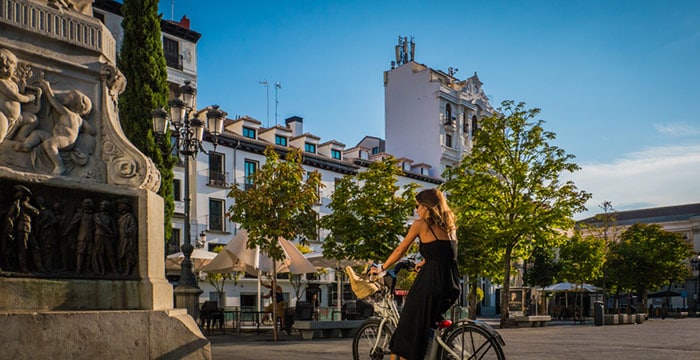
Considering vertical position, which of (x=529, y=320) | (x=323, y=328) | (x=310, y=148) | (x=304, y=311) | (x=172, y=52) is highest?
(x=172, y=52)

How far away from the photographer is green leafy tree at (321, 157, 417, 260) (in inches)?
931

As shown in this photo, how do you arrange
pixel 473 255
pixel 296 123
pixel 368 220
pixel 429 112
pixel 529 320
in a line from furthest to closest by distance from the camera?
pixel 429 112 → pixel 296 123 → pixel 473 255 → pixel 529 320 → pixel 368 220

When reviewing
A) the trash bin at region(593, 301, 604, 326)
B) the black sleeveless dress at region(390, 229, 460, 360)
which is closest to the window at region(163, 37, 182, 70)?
the trash bin at region(593, 301, 604, 326)

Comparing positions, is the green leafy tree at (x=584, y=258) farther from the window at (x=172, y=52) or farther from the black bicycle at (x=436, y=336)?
the black bicycle at (x=436, y=336)

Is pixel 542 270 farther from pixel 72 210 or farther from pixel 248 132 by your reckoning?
pixel 72 210

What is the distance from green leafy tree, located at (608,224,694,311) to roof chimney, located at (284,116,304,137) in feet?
81.0

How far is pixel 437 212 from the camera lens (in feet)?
19.4

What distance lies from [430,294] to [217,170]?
119ft

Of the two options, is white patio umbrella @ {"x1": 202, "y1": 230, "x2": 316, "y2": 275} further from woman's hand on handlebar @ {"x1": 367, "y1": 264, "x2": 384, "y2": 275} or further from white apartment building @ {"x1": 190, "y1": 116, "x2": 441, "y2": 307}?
white apartment building @ {"x1": 190, "y1": 116, "x2": 441, "y2": 307}

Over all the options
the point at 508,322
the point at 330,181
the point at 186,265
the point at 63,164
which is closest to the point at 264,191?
the point at 186,265

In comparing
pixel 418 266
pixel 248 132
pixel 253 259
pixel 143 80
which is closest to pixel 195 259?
pixel 253 259

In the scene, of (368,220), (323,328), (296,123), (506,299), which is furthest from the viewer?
(296,123)

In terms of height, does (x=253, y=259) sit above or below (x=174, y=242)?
above

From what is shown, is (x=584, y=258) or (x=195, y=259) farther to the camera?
(x=584, y=258)
